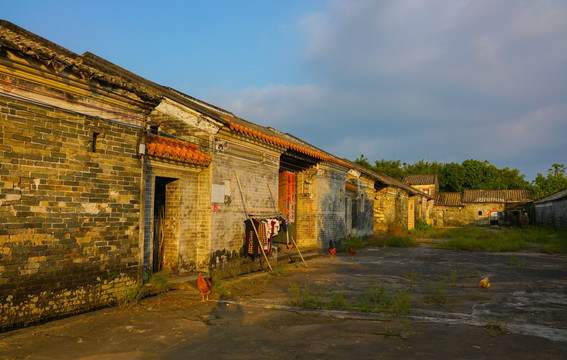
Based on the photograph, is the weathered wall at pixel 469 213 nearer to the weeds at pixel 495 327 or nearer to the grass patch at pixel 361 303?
the grass patch at pixel 361 303

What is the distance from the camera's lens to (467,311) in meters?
7.15

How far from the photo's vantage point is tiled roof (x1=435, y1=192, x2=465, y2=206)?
49.1 meters

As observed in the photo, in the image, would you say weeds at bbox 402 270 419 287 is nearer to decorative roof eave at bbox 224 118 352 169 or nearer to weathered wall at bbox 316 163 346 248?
decorative roof eave at bbox 224 118 352 169

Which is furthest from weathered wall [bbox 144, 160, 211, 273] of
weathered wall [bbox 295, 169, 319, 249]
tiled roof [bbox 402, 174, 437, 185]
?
tiled roof [bbox 402, 174, 437, 185]

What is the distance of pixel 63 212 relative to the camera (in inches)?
256

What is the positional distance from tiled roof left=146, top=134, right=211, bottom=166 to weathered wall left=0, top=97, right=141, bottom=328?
0.72 m

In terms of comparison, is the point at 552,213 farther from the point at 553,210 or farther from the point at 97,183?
the point at 97,183

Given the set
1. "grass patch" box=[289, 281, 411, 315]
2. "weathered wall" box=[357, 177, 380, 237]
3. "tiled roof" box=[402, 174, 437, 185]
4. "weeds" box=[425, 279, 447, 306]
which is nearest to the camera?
"grass patch" box=[289, 281, 411, 315]

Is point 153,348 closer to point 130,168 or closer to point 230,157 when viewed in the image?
point 130,168

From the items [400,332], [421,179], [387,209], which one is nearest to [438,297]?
[400,332]

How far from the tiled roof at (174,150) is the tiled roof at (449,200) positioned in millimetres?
44561

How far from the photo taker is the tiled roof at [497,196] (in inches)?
1827

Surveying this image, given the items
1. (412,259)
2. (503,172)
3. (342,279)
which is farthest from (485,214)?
(342,279)

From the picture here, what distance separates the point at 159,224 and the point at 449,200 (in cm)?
4683
